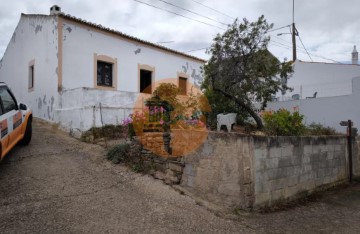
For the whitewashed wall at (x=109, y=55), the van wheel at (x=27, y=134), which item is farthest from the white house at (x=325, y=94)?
the van wheel at (x=27, y=134)

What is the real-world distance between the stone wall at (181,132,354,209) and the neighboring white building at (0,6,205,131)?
4799mm

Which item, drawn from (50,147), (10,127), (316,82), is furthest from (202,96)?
(316,82)

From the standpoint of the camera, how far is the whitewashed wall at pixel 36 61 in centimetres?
1152

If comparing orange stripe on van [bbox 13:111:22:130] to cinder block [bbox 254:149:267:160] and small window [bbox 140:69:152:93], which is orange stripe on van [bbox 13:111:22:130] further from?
small window [bbox 140:69:152:93]

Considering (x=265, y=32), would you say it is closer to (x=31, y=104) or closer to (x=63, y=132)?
(x=63, y=132)

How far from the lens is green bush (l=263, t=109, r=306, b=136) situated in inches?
265

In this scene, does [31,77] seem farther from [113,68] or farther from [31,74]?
[113,68]

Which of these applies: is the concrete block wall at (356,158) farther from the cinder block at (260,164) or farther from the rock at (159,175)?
the rock at (159,175)

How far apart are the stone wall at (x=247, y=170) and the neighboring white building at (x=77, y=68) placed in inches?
189

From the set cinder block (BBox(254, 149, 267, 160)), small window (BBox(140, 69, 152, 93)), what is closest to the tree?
cinder block (BBox(254, 149, 267, 160))

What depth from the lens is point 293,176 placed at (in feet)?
21.4

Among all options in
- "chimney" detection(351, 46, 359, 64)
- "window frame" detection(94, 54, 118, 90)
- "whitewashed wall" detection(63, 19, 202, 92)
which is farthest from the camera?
"chimney" detection(351, 46, 359, 64)

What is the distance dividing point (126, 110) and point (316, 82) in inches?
545

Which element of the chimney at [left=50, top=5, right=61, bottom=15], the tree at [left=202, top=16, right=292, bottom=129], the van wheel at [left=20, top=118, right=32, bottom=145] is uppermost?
the chimney at [left=50, top=5, right=61, bottom=15]
